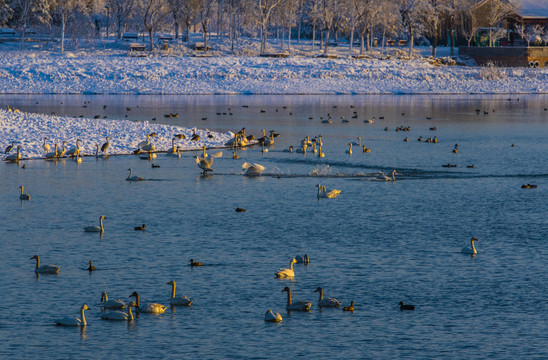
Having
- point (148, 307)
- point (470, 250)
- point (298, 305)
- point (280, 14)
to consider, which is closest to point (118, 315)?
point (148, 307)

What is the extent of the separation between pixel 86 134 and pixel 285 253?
23.3m

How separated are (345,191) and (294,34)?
4997 inches

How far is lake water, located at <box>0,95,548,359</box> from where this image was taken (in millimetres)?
13781

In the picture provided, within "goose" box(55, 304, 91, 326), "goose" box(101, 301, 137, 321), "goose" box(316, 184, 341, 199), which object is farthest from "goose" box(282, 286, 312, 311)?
"goose" box(316, 184, 341, 199)

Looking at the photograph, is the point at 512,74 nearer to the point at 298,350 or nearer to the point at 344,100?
the point at 344,100

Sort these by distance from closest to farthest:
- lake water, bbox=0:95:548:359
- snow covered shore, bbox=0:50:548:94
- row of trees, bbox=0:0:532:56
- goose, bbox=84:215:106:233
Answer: lake water, bbox=0:95:548:359
goose, bbox=84:215:106:233
snow covered shore, bbox=0:50:548:94
row of trees, bbox=0:0:532:56

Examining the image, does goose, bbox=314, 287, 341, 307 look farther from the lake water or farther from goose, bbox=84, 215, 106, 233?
goose, bbox=84, 215, 106, 233

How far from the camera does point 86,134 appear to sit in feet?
133

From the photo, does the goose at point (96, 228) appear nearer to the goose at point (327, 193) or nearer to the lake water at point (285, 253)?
the lake water at point (285, 253)

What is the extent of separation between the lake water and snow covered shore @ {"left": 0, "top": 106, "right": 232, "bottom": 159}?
2819 mm

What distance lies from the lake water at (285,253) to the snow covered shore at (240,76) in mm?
51034

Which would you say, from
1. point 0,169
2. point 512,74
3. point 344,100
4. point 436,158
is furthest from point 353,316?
point 512,74

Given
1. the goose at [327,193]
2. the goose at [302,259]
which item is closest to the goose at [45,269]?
the goose at [302,259]

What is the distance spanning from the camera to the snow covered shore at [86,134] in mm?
37250
